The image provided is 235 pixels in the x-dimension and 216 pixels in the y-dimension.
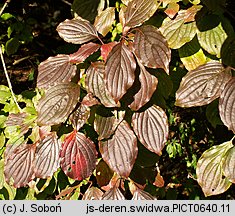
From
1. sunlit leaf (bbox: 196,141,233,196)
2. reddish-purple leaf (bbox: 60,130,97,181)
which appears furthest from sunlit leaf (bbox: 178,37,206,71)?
reddish-purple leaf (bbox: 60,130,97,181)

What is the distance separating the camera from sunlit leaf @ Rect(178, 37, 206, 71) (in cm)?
125

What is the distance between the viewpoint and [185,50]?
1.26m

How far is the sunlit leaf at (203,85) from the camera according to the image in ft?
3.56

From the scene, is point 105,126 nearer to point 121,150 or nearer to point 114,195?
point 121,150

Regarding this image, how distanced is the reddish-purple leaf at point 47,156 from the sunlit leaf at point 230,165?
1.33 feet

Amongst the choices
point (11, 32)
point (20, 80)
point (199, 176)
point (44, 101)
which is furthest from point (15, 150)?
point (20, 80)

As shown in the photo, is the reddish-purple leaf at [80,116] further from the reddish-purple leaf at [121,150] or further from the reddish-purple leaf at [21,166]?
the reddish-purple leaf at [21,166]

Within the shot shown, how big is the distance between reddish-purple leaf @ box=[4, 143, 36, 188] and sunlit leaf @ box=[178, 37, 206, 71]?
1.52ft

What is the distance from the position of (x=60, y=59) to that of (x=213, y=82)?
382 mm

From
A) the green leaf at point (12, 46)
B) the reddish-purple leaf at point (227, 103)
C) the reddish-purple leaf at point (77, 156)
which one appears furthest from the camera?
the green leaf at point (12, 46)

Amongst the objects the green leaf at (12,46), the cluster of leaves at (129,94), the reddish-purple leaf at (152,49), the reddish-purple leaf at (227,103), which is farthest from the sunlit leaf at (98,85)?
the green leaf at (12,46)

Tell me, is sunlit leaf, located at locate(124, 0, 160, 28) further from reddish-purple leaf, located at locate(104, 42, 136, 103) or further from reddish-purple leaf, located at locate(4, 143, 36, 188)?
reddish-purple leaf, located at locate(4, 143, 36, 188)

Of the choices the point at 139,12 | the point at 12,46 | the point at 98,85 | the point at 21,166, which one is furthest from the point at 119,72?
the point at 12,46

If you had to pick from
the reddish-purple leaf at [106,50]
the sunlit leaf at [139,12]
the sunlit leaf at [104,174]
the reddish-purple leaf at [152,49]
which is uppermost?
the sunlit leaf at [139,12]
